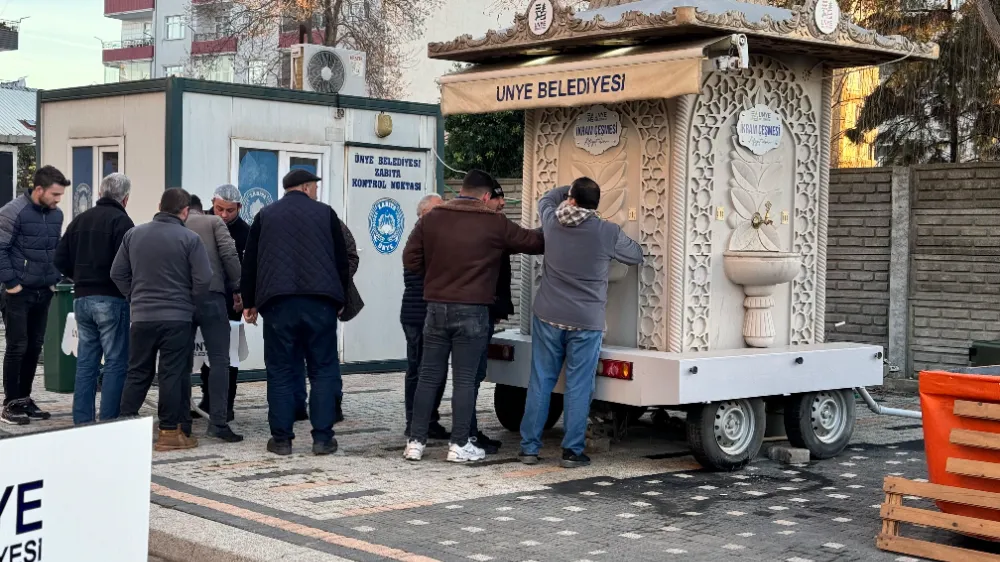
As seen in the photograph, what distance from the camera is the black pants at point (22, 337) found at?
33.8 ft

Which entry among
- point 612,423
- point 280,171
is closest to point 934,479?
point 612,423

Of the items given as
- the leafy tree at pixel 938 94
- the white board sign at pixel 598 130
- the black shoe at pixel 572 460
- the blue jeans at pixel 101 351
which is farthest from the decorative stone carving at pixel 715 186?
the leafy tree at pixel 938 94

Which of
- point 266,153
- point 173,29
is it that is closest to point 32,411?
A: point 266,153

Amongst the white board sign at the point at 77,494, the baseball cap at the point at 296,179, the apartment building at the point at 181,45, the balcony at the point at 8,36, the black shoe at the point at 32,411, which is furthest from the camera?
the apartment building at the point at 181,45

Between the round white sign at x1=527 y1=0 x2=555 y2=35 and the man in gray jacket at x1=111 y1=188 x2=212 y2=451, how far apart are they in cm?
264

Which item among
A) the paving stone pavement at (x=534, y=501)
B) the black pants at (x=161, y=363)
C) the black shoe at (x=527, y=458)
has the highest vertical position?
the black pants at (x=161, y=363)

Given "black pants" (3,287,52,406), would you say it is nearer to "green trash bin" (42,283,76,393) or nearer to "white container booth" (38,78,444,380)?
"green trash bin" (42,283,76,393)

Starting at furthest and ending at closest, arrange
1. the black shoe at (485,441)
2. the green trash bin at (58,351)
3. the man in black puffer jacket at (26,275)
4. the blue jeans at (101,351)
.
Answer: the green trash bin at (58,351), the man in black puffer jacket at (26,275), the blue jeans at (101,351), the black shoe at (485,441)

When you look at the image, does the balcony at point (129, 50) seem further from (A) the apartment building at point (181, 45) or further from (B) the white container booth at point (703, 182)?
(B) the white container booth at point (703, 182)

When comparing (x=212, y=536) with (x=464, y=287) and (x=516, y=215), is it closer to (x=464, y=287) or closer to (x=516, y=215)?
(x=464, y=287)

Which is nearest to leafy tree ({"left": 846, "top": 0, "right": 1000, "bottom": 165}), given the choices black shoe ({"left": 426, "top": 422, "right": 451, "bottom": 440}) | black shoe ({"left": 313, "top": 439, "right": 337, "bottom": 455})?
black shoe ({"left": 426, "top": 422, "right": 451, "bottom": 440})

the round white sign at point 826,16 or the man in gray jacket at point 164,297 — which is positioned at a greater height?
the round white sign at point 826,16

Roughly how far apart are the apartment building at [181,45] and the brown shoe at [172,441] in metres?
31.9

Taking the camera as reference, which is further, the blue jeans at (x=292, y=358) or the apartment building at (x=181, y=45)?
the apartment building at (x=181, y=45)
